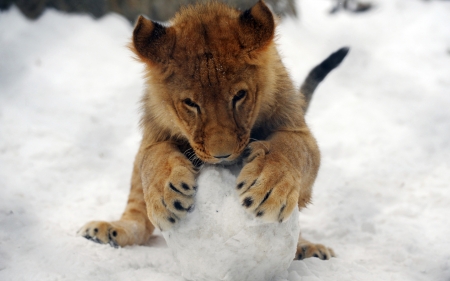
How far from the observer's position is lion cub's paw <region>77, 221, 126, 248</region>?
365cm

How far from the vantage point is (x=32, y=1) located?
779 cm

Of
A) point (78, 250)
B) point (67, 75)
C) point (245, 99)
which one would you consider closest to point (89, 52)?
point (67, 75)

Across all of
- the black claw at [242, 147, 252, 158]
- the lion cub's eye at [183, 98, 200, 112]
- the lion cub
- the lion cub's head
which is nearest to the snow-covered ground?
the lion cub

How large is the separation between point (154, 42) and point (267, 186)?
109cm

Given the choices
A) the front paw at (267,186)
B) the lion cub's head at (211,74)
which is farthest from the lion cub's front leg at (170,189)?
the front paw at (267,186)

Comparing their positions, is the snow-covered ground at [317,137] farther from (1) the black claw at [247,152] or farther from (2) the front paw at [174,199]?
(1) the black claw at [247,152]

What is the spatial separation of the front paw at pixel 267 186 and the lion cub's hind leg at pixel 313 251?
1122mm

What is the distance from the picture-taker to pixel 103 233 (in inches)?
145

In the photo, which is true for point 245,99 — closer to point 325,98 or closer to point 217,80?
point 217,80

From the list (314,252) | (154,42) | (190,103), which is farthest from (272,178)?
(314,252)

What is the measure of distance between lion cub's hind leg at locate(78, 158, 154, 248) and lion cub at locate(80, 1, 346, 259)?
757mm

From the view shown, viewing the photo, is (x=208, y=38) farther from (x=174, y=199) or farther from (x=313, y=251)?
(x=313, y=251)

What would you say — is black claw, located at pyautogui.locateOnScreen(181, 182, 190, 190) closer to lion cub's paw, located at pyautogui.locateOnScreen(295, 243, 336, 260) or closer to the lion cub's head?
the lion cub's head

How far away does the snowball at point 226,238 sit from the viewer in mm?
2521
